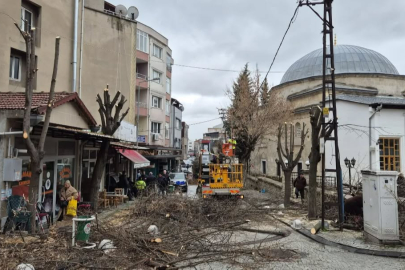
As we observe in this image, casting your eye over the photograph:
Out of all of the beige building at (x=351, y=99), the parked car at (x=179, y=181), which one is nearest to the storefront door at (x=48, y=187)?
the parked car at (x=179, y=181)

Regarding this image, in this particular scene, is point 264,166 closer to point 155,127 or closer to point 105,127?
point 155,127

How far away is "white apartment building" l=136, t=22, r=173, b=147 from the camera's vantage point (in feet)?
108

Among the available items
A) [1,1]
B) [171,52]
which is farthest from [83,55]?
[171,52]

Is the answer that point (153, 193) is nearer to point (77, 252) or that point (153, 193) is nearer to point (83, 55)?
point (77, 252)

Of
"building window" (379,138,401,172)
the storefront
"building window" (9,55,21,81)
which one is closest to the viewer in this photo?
the storefront

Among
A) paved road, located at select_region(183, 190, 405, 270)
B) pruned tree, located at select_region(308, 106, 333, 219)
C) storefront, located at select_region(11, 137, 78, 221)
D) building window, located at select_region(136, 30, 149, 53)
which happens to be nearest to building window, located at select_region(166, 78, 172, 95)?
building window, located at select_region(136, 30, 149, 53)

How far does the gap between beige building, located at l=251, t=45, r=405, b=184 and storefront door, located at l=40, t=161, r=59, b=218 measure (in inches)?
635

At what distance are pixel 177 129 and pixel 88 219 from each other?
42097mm

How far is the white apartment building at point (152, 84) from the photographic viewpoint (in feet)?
108

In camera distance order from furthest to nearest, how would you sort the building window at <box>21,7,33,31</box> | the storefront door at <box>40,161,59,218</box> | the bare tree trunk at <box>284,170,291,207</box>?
the bare tree trunk at <box>284,170,291,207</box> < the building window at <box>21,7,33,31</box> < the storefront door at <box>40,161,59,218</box>

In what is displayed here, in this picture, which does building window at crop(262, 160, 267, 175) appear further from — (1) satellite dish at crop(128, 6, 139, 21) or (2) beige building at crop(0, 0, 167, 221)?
(1) satellite dish at crop(128, 6, 139, 21)

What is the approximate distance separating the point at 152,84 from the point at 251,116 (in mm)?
11377

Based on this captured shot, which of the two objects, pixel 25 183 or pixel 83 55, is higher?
pixel 83 55

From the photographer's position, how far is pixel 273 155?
39469 mm
